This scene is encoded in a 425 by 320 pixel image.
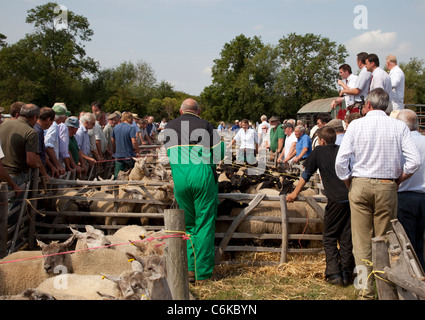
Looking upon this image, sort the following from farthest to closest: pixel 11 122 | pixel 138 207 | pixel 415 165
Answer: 1. pixel 138 207
2. pixel 11 122
3. pixel 415 165

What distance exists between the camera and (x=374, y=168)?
4309 millimetres

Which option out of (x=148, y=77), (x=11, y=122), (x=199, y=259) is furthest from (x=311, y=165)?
(x=148, y=77)

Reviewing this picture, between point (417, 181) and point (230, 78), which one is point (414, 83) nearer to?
point (230, 78)

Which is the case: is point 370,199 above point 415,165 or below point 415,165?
below

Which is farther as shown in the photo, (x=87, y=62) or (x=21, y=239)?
(x=87, y=62)

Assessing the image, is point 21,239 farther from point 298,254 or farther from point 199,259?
point 298,254

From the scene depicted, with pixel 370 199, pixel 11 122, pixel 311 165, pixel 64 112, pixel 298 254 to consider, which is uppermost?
pixel 64 112

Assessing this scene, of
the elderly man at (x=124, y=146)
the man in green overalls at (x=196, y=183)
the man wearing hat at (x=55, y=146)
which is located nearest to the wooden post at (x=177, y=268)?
the man in green overalls at (x=196, y=183)

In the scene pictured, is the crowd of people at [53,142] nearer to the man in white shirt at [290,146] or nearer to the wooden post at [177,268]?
the wooden post at [177,268]

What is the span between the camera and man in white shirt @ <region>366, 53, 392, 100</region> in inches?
255

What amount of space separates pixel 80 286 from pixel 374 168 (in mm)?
3464

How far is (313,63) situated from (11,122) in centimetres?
4775

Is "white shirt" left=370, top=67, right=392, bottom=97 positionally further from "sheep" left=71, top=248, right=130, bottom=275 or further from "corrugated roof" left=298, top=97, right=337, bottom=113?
"corrugated roof" left=298, top=97, right=337, bottom=113

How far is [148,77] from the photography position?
90.3m
